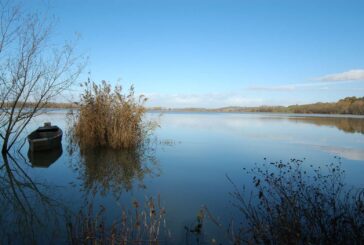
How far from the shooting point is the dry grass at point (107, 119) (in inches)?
528

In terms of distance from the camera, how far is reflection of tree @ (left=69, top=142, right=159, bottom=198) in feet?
24.5

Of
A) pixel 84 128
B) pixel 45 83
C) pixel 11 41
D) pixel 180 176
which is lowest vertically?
pixel 180 176

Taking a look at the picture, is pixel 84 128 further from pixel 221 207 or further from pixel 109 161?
pixel 221 207

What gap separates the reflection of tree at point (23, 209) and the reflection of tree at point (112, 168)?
1.08m

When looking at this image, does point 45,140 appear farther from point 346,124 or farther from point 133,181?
point 346,124

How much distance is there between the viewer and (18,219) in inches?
204

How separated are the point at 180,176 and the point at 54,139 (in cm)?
659

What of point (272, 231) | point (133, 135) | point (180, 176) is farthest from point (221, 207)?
point (133, 135)

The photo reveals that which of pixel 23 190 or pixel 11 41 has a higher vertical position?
pixel 11 41

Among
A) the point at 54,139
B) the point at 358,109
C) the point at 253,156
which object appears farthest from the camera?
the point at 358,109

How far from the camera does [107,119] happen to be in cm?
1350

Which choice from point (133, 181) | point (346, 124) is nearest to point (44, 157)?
point (133, 181)

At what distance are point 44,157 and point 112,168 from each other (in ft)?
11.4

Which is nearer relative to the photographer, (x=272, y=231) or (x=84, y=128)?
(x=272, y=231)
